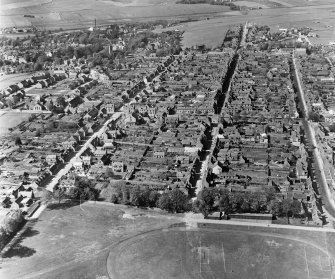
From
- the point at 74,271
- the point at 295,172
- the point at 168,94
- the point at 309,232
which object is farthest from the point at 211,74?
the point at 74,271

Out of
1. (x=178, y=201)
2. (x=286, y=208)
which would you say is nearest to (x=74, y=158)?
(x=178, y=201)

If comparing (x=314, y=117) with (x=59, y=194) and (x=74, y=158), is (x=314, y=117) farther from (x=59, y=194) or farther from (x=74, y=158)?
(x=59, y=194)

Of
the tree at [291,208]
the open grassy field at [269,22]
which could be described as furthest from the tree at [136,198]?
the open grassy field at [269,22]

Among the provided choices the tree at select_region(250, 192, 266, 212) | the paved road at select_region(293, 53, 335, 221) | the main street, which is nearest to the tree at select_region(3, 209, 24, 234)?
the main street

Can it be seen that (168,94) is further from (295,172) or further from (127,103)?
(295,172)

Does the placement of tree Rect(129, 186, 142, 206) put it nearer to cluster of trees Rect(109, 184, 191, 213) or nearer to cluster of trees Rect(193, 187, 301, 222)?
cluster of trees Rect(109, 184, 191, 213)

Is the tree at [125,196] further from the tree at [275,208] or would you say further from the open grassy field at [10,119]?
the open grassy field at [10,119]
